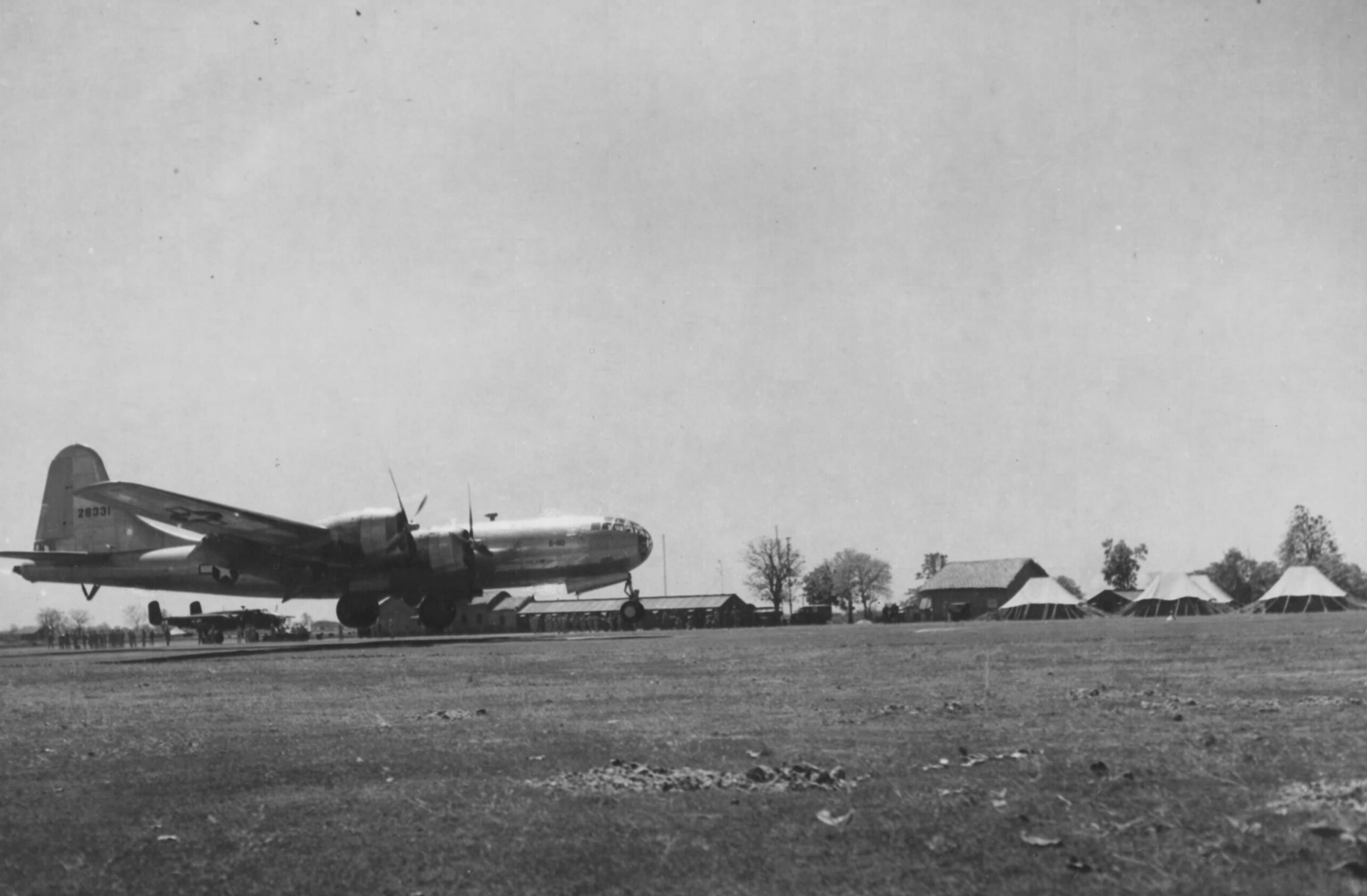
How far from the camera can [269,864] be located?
6332 millimetres

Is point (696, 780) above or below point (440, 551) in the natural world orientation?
below

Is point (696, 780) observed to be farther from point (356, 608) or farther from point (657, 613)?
point (657, 613)

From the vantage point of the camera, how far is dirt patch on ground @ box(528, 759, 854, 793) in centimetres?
762

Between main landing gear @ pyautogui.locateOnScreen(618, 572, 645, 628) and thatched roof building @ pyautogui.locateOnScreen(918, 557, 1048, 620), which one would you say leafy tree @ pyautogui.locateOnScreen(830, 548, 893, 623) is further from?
main landing gear @ pyautogui.locateOnScreen(618, 572, 645, 628)

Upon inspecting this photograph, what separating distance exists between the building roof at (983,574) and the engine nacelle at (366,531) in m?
84.7

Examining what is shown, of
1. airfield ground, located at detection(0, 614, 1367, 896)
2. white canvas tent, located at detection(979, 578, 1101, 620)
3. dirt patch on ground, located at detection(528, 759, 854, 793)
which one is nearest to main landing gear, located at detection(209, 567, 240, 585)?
airfield ground, located at detection(0, 614, 1367, 896)

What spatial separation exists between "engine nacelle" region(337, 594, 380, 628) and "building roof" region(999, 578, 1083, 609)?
45.0 metres

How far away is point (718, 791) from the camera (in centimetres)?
758

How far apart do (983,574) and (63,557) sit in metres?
90.0

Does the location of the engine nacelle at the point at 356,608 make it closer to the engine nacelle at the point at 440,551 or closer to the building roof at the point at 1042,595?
the engine nacelle at the point at 440,551

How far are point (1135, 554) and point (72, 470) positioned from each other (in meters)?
133

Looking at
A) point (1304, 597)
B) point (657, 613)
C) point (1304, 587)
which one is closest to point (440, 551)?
point (1304, 597)

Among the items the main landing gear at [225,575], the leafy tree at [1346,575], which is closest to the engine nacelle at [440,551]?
the main landing gear at [225,575]

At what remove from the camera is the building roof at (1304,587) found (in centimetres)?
6675
